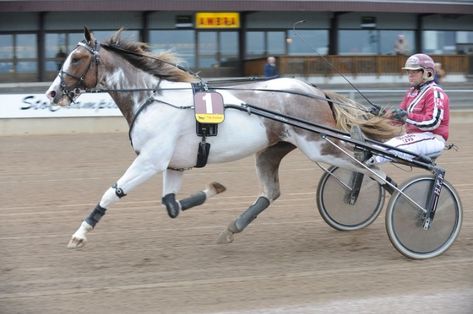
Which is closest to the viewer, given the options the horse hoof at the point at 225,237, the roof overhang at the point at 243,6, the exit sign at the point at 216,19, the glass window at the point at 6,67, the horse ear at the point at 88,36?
the horse ear at the point at 88,36

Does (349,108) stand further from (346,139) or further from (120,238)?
(120,238)

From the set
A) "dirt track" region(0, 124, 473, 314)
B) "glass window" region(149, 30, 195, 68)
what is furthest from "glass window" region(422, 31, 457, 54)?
"dirt track" region(0, 124, 473, 314)

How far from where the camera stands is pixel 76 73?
20.7 feet

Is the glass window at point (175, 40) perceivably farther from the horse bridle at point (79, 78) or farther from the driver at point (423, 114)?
the driver at point (423, 114)

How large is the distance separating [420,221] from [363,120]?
3.82 ft

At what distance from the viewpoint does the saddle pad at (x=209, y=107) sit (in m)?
6.12

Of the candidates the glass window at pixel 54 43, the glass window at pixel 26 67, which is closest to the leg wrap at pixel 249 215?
the glass window at pixel 54 43

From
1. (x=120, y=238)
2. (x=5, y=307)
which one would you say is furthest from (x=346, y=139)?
(x=5, y=307)

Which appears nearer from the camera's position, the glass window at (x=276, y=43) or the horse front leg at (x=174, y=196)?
the horse front leg at (x=174, y=196)

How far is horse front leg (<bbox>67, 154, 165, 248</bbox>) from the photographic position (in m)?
6.04

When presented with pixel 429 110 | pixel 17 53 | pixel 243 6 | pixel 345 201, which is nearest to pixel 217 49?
pixel 243 6

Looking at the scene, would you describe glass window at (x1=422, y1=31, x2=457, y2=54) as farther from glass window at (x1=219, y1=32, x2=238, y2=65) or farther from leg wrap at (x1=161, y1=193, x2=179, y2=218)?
leg wrap at (x1=161, y1=193, x2=179, y2=218)

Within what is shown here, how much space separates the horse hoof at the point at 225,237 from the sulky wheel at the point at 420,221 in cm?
154

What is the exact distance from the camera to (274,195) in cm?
693
